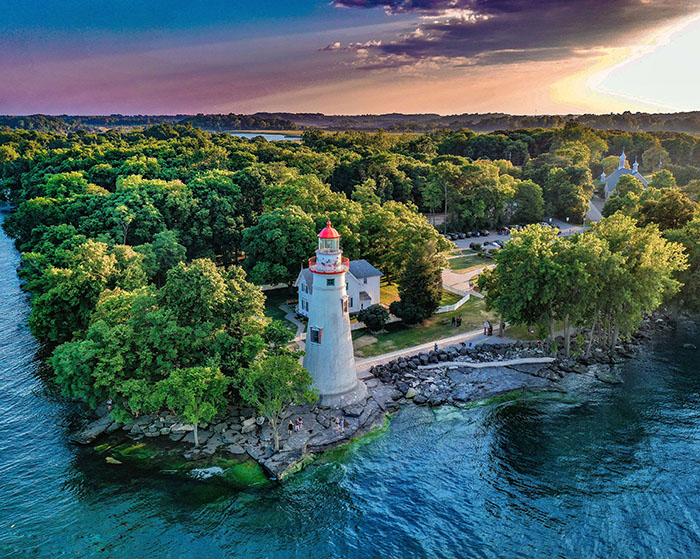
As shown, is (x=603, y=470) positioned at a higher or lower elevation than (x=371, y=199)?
lower

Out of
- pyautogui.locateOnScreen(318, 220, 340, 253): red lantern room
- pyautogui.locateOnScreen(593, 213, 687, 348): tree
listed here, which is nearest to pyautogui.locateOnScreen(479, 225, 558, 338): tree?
pyautogui.locateOnScreen(593, 213, 687, 348): tree

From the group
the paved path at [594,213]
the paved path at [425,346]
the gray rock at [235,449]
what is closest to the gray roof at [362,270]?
the paved path at [425,346]

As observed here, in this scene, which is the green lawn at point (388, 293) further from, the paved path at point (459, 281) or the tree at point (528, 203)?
the tree at point (528, 203)

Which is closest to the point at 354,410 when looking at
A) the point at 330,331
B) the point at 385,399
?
the point at 385,399

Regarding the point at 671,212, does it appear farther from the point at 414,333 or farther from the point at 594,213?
the point at 594,213

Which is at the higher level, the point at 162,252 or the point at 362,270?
the point at 162,252

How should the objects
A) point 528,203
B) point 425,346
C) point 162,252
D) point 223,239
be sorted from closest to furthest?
point 425,346 → point 162,252 → point 223,239 → point 528,203

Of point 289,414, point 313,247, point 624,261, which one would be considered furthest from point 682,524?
point 313,247

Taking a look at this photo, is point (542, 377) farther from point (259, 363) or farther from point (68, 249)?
point (68, 249)
